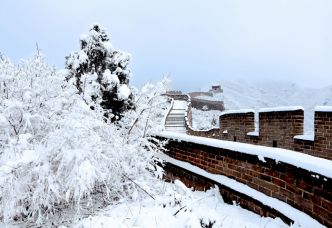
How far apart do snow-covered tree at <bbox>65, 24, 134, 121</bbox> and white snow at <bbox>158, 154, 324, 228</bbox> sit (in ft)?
8.42

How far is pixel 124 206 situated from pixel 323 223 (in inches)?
93.7

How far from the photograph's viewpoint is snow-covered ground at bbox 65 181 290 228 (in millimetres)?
3891

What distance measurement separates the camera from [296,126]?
6.96 m

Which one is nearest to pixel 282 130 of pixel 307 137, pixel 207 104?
pixel 307 137

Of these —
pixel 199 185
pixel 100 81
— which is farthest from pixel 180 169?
pixel 100 81

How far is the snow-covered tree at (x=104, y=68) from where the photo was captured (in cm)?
826

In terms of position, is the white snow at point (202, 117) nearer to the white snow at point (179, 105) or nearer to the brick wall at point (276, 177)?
the white snow at point (179, 105)

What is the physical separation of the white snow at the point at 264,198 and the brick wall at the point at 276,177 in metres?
0.05

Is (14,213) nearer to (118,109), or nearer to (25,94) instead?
(25,94)

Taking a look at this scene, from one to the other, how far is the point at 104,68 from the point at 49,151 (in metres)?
4.49

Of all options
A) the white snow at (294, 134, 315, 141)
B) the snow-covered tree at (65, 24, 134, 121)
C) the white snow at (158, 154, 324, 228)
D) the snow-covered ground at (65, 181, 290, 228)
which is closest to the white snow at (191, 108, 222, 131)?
the snow-covered tree at (65, 24, 134, 121)

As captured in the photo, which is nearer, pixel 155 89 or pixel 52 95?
pixel 52 95

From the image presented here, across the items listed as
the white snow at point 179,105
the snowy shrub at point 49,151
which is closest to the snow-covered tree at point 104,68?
the snowy shrub at point 49,151

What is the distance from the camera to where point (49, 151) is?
4320 mm
